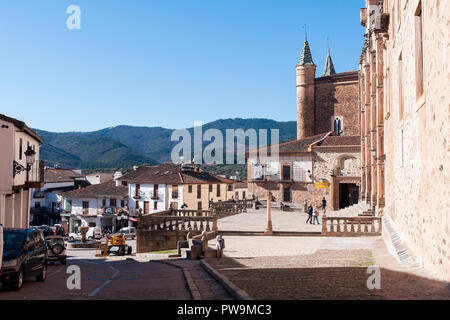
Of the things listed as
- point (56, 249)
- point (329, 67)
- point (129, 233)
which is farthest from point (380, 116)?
point (329, 67)

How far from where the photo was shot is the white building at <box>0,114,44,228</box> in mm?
20422

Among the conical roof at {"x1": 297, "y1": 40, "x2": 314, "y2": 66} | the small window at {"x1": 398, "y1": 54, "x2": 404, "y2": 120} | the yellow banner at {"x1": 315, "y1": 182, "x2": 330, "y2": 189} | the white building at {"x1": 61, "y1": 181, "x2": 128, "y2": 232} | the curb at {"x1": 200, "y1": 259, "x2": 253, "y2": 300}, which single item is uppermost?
the conical roof at {"x1": 297, "y1": 40, "x2": 314, "y2": 66}

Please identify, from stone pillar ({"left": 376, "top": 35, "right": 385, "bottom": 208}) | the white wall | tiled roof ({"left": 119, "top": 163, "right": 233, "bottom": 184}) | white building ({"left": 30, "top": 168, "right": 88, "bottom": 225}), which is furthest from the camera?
white building ({"left": 30, "top": 168, "right": 88, "bottom": 225})

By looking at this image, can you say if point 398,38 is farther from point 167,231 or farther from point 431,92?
point 167,231

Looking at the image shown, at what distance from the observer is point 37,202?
7656cm

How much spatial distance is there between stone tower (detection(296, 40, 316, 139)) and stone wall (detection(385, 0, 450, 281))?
40.9 metres

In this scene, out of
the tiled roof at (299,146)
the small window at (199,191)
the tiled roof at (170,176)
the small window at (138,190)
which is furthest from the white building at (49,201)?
the tiled roof at (299,146)

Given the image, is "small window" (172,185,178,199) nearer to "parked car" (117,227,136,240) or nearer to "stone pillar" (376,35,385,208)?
"parked car" (117,227,136,240)

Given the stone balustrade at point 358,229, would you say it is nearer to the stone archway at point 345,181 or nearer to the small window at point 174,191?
the stone archway at point 345,181

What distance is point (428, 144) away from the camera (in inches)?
379

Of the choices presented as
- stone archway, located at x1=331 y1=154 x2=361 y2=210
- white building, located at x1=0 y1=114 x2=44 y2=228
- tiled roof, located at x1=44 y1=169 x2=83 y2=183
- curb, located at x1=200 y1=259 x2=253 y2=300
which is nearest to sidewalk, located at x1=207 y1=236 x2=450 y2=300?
curb, located at x1=200 y1=259 x2=253 y2=300

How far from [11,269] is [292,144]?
43.2 metres

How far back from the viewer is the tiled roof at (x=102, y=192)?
210ft

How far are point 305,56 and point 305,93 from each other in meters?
4.65
